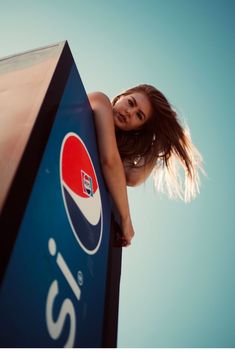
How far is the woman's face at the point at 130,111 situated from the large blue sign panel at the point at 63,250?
47 cm

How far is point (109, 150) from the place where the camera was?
144cm

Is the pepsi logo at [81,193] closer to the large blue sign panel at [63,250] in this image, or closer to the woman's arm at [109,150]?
the large blue sign panel at [63,250]

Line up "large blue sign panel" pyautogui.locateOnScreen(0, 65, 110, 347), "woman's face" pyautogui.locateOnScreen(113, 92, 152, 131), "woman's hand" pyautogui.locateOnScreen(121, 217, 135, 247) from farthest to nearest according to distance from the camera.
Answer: "woman's face" pyautogui.locateOnScreen(113, 92, 152, 131) → "woman's hand" pyautogui.locateOnScreen(121, 217, 135, 247) → "large blue sign panel" pyautogui.locateOnScreen(0, 65, 110, 347)

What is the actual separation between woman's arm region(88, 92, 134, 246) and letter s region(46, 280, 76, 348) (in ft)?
2.50

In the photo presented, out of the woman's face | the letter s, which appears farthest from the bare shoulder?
the letter s

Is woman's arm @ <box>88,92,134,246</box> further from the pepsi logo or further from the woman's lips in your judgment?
the woman's lips

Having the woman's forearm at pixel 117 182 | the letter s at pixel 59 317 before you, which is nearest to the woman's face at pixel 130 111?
the woman's forearm at pixel 117 182

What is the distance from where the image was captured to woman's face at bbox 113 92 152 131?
1848 millimetres

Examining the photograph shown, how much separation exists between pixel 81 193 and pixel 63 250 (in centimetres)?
30

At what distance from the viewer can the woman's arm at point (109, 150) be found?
1446mm

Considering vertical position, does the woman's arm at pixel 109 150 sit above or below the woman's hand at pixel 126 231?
above

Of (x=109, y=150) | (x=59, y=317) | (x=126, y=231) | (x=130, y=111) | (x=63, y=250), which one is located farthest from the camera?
(x=130, y=111)

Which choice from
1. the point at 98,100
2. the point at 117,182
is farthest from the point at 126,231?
the point at 98,100

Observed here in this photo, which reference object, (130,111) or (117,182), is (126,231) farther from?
(130,111)
